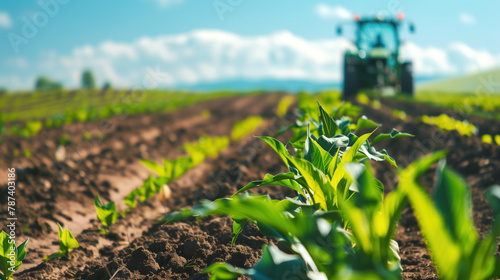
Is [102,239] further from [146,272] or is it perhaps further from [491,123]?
[491,123]

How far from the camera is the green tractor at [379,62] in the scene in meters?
12.4

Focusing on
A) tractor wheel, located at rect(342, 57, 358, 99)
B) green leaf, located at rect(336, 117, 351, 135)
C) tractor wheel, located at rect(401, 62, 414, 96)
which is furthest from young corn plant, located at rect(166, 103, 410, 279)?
tractor wheel, located at rect(401, 62, 414, 96)

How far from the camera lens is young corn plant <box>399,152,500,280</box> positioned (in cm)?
105

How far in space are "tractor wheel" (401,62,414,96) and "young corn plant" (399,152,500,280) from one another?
40.6 feet

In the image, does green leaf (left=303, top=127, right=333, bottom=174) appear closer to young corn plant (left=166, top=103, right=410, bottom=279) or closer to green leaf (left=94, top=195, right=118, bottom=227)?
young corn plant (left=166, top=103, right=410, bottom=279)

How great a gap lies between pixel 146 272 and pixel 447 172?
162 cm

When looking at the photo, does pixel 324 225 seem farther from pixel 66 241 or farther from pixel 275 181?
pixel 66 241

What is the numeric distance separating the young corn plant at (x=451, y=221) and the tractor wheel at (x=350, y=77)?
457 inches

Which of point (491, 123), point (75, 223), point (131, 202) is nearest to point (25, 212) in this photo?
point (75, 223)

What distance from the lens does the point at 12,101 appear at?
95.1ft

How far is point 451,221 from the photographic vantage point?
1080mm

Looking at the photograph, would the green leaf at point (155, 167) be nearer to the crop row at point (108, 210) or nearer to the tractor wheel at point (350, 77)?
the crop row at point (108, 210)

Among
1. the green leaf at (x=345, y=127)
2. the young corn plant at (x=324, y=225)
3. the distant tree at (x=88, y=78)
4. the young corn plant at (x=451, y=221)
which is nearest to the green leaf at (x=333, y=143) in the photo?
the young corn plant at (x=324, y=225)

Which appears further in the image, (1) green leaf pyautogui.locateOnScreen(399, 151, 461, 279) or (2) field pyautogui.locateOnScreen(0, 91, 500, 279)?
(2) field pyautogui.locateOnScreen(0, 91, 500, 279)
